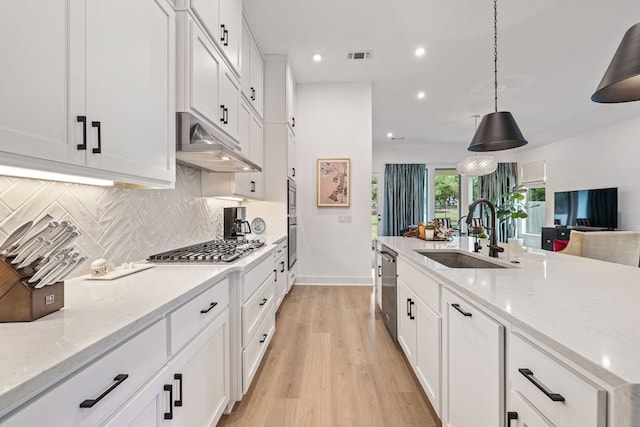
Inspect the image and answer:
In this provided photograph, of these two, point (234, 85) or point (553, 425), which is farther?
point (234, 85)

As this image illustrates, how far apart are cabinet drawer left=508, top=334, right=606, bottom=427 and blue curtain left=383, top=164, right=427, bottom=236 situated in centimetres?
742

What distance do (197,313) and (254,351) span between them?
895 millimetres

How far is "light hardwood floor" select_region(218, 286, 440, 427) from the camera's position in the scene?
66.7 inches

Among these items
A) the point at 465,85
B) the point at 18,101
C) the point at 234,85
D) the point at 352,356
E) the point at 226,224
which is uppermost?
the point at 465,85

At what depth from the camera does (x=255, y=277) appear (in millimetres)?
2000

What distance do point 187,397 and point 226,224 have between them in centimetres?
200

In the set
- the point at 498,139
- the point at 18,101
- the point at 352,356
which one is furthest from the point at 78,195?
the point at 498,139

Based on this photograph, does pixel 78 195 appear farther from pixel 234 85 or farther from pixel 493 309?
pixel 493 309

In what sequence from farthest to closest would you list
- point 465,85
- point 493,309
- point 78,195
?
point 465,85 → point 78,195 → point 493,309

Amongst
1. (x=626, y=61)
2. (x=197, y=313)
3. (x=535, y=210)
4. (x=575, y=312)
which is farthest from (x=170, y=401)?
(x=535, y=210)

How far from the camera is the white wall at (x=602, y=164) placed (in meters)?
5.63

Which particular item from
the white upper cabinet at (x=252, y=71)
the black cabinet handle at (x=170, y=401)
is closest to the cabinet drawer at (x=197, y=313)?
the black cabinet handle at (x=170, y=401)

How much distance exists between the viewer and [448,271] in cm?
148

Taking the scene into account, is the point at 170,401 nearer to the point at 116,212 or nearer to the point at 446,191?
the point at 116,212
